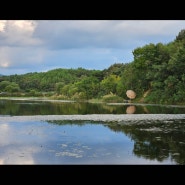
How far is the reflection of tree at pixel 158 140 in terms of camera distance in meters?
11.3

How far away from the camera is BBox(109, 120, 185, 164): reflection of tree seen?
1131 cm

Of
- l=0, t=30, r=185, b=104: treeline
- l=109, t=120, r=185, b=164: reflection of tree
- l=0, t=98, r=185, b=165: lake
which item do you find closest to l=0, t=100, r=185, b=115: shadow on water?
l=0, t=30, r=185, b=104: treeline

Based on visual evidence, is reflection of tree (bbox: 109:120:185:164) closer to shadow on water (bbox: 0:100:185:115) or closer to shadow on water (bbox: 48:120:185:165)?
shadow on water (bbox: 48:120:185:165)

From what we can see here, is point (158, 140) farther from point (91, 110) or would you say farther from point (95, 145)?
point (91, 110)

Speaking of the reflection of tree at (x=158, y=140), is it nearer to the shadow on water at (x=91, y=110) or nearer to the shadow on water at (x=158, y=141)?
the shadow on water at (x=158, y=141)

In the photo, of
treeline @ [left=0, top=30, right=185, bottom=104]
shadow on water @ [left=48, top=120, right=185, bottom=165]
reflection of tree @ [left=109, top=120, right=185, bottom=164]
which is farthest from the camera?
treeline @ [left=0, top=30, right=185, bottom=104]

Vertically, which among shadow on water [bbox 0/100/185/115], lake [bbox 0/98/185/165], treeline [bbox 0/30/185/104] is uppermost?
treeline [bbox 0/30/185/104]

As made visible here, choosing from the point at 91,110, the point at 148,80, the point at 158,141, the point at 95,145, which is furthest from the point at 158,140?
the point at 148,80

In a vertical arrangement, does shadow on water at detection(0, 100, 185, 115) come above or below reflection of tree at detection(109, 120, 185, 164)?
above

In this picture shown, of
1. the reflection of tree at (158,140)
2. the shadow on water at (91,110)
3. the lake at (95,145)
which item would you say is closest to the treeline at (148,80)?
the shadow on water at (91,110)
